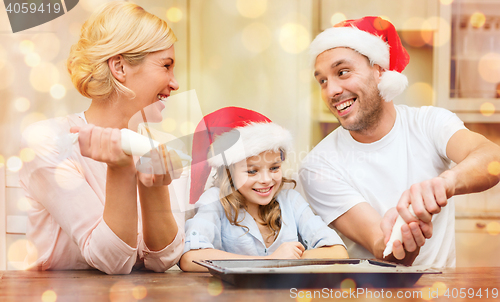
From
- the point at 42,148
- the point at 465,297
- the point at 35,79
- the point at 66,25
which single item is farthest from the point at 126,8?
the point at 465,297

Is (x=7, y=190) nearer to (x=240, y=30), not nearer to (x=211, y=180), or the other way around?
(x=211, y=180)

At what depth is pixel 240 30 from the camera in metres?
1.11

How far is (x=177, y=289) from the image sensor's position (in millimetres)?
523

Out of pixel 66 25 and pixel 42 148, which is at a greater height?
pixel 66 25

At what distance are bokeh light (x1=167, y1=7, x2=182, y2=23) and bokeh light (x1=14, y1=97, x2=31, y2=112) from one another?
0.51m

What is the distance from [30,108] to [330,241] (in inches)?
36.8

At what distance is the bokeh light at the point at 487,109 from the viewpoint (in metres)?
1.47

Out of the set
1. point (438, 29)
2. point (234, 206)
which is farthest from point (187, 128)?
point (438, 29)

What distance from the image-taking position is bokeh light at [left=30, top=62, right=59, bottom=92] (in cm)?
114

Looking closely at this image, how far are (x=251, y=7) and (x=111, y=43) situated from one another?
520 mm

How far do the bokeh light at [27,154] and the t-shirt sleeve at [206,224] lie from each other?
331mm

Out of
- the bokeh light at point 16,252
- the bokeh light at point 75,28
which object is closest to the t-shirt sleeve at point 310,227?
the bokeh light at point 75,28

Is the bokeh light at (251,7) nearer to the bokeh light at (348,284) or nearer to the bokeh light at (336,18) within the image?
the bokeh light at (336,18)

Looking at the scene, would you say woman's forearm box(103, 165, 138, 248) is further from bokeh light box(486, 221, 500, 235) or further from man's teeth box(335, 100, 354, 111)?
bokeh light box(486, 221, 500, 235)
